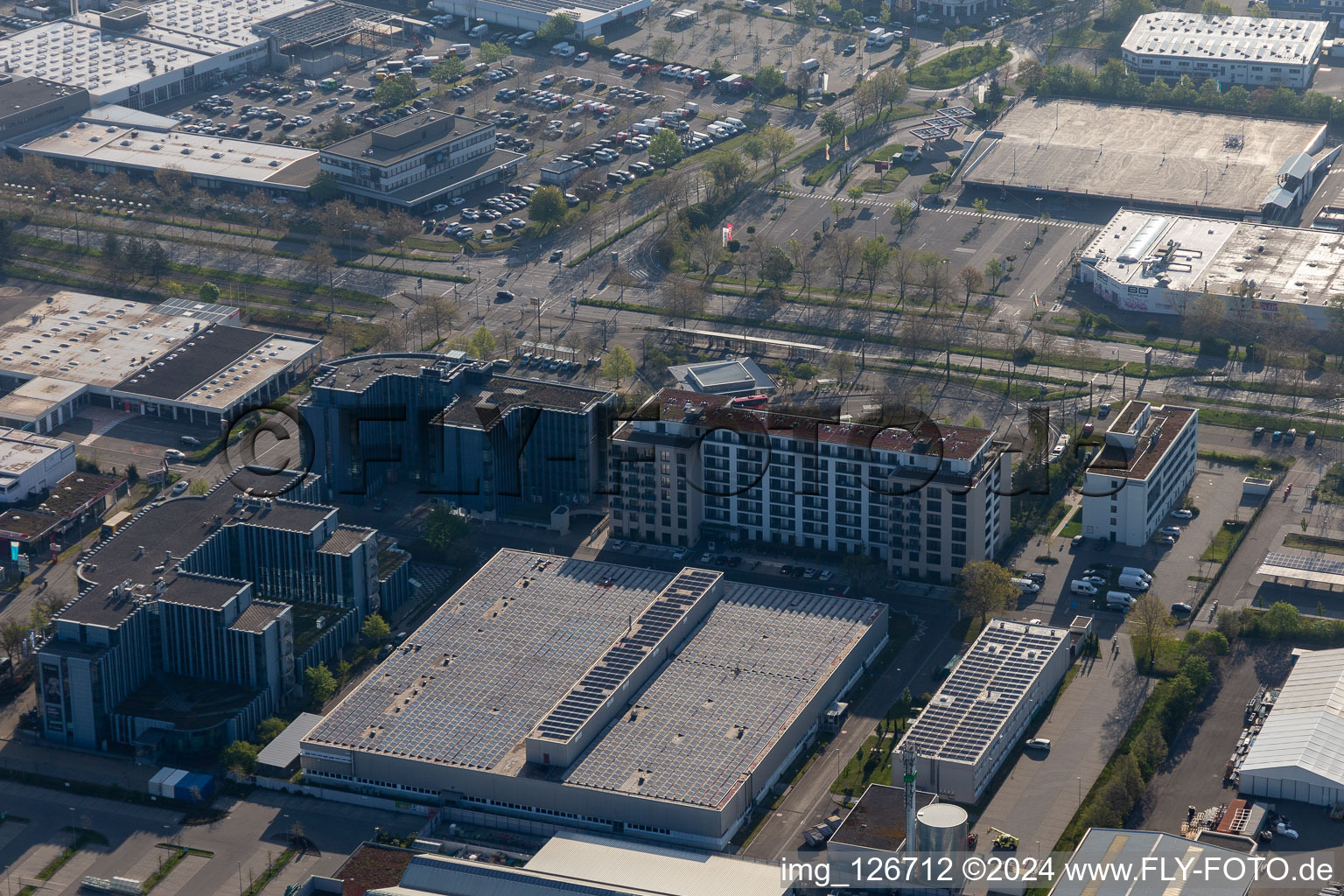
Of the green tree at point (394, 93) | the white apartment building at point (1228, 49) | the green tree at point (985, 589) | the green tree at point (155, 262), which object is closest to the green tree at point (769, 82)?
the green tree at point (394, 93)

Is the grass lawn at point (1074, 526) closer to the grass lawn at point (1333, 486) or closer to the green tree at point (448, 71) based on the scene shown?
the grass lawn at point (1333, 486)

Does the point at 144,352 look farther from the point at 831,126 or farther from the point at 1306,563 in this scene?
the point at 1306,563

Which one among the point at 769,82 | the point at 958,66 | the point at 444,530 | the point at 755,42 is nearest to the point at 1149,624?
the point at 444,530

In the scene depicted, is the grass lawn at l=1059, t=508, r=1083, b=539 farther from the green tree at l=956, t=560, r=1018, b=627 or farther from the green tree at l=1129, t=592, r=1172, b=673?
the green tree at l=1129, t=592, r=1172, b=673

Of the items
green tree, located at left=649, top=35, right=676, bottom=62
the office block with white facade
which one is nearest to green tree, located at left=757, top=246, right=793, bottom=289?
the office block with white facade

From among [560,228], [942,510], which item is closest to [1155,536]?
[942,510]
